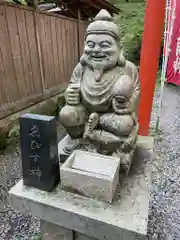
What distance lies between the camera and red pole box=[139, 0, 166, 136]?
2.46m

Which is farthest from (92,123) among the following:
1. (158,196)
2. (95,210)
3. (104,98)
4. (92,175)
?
(158,196)

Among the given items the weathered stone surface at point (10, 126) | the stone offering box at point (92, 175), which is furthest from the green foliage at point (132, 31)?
the stone offering box at point (92, 175)

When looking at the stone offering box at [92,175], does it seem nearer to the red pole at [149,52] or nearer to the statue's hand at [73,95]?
the statue's hand at [73,95]

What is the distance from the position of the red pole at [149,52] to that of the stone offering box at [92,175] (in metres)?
1.59

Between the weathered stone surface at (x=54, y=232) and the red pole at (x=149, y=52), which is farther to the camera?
the red pole at (x=149, y=52)

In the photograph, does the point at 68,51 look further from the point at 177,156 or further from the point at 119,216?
the point at 119,216

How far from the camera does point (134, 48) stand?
8359 mm

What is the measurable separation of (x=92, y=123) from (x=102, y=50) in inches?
21.1

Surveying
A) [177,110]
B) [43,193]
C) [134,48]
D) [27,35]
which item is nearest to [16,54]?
[27,35]

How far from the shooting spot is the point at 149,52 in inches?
104

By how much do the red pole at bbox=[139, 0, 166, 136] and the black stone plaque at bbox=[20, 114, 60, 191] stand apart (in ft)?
5.80

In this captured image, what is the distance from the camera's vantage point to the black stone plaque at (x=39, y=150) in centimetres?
129

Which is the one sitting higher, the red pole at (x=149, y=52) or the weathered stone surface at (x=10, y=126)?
the red pole at (x=149, y=52)

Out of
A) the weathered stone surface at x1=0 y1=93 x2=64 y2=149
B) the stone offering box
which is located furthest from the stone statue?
the weathered stone surface at x1=0 y1=93 x2=64 y2=149
